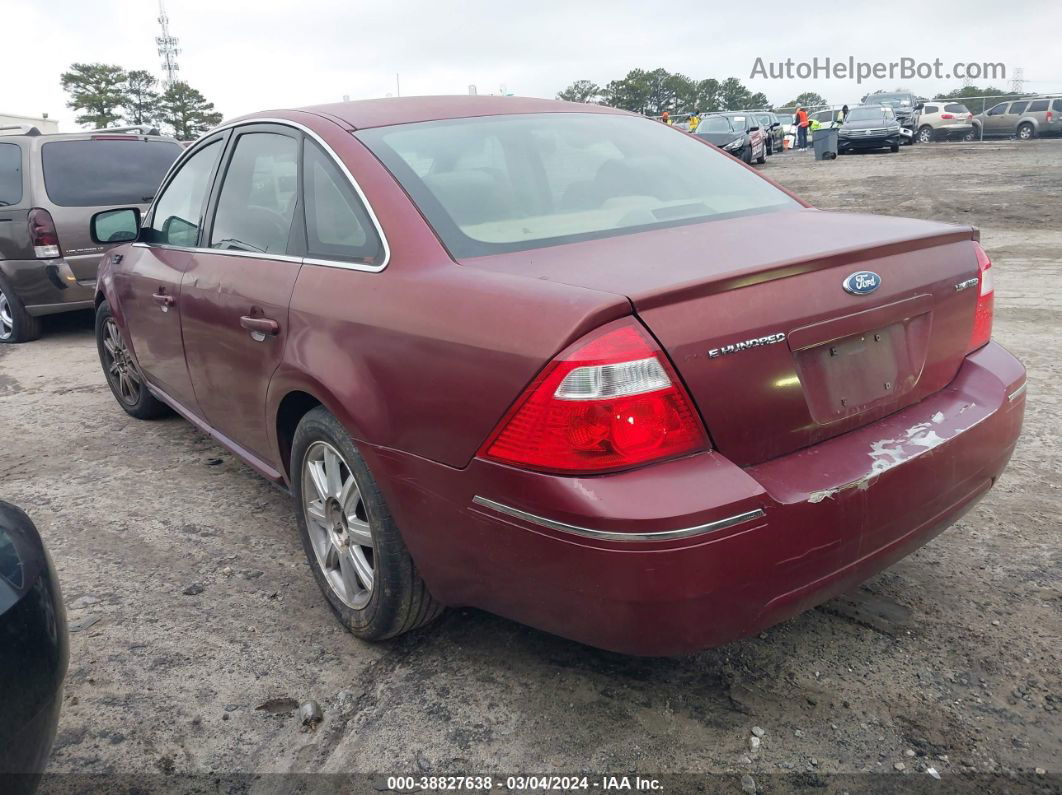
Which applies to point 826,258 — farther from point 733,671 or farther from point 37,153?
point 37,153

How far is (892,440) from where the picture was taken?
7.38 feet

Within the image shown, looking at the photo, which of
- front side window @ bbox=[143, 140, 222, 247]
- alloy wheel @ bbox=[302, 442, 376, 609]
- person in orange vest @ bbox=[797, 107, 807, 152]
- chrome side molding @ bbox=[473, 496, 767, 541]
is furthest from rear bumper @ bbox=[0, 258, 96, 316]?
person in orange vest @ bbox=[797, 107, 807, 152]

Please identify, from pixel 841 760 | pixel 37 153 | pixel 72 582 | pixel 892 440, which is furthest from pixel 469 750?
pixel 37 153

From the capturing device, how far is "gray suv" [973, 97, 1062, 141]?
108ft

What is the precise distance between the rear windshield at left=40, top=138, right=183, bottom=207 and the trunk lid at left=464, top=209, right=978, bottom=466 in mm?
6401

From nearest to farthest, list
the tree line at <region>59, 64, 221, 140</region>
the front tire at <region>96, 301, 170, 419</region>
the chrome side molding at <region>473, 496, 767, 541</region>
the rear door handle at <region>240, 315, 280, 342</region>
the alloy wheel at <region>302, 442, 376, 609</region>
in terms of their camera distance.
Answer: the chrome side molding at <region>473, 496, 767, 541</region> < the alloy wheel at <region>302, 442, 376, 609</region> < the rear door handle at <region>240, 315, 280, 342</region> < the front tire at <region>96, 301, 170, 419</region> < the tree line at <region>59, 64, 221, 140</region>

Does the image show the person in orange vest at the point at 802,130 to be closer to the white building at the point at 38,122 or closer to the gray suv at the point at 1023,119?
the gray suv at the point at 1023,119

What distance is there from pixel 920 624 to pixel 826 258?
4.14 ft

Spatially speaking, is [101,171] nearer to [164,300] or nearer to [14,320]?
[14,320]

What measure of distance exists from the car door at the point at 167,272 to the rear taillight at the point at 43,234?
3205 millimetres

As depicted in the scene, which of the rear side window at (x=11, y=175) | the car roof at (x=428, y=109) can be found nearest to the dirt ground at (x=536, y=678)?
the car roof at (x=428, y=109)

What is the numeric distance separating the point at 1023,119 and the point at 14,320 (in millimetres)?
36677

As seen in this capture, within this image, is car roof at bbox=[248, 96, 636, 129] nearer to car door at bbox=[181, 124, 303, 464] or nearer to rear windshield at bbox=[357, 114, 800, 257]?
rear windshield at bbox=[357, 114, 800, 257]

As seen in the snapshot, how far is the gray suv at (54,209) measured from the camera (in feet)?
23.7
